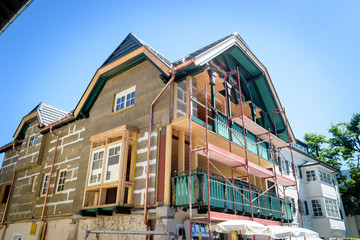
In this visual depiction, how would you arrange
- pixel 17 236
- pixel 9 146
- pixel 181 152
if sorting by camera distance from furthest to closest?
1. pixel 9 146
2. pixel 17 236
3. pixel 181 152

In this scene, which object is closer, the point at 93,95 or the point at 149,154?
the point at 149,154

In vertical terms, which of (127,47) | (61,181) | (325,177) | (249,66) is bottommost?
(61,181)

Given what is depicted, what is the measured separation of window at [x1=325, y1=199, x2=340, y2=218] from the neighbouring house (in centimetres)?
1031

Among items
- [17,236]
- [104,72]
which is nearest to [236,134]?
[104,72]

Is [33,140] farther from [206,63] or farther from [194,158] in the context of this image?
[206,63]

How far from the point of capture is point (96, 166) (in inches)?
452

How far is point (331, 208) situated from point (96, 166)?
22.5 m

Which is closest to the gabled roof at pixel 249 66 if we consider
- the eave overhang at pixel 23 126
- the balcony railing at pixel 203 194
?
the balcony railing at pixel 203 194

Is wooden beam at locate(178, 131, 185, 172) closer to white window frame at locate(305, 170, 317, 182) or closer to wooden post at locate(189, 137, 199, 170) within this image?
wooden post at locate(189, 137, 199, 170)

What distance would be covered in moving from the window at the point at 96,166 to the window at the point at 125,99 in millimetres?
2574

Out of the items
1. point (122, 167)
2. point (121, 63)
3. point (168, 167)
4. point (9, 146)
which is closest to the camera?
point (168, 167)

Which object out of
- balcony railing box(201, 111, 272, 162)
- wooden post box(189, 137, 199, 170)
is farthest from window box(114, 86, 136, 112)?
balcony railing box(201, 111, 272, 162)

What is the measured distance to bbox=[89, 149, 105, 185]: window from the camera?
11258mm

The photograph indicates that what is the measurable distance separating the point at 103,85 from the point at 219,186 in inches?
341
